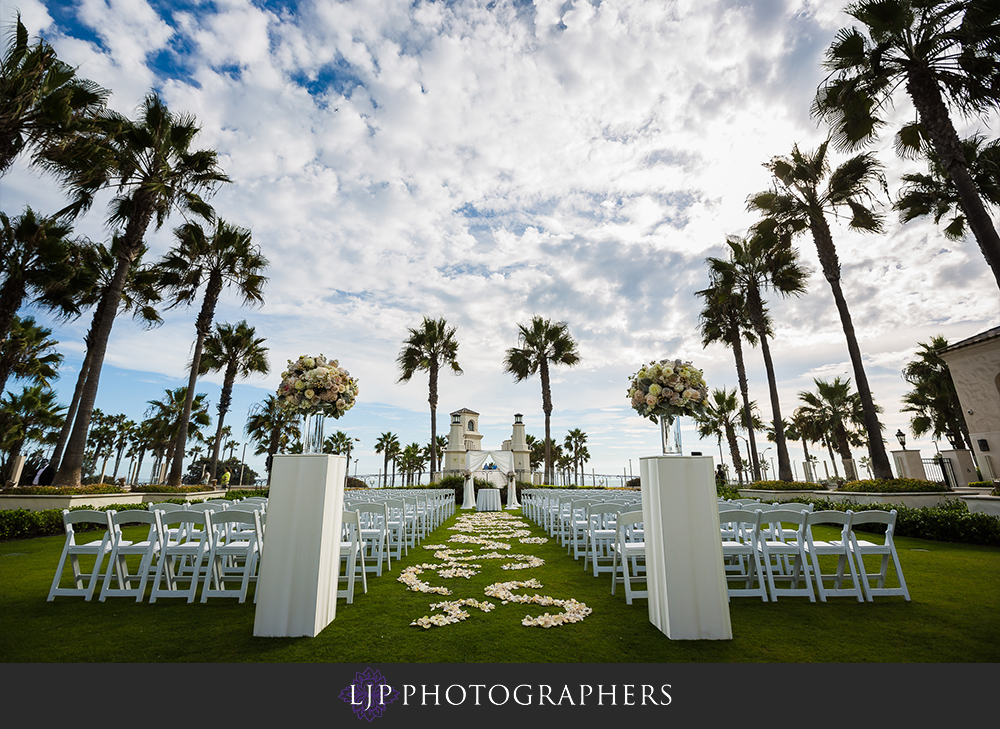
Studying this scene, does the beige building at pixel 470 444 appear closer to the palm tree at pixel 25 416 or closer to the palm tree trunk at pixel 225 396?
the palm tree trunk at pixel 225 396

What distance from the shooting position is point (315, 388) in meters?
4.07

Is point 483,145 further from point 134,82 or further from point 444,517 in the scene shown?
point 444,517

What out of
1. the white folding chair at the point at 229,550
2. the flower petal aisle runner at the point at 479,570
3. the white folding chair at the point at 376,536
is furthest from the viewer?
the white folding chair at the point at 376,536

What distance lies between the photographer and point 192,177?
12.0 meters

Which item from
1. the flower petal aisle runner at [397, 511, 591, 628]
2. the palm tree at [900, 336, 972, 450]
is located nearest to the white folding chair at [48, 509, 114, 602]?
the flower petal aisle runner at [397, 511, 591, 628]

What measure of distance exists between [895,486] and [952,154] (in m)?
7.20

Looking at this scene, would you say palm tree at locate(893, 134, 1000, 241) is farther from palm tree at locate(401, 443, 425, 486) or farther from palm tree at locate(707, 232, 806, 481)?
palm tree at locate(401, 443, 425, 486)

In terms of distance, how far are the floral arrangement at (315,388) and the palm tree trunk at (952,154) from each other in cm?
1024

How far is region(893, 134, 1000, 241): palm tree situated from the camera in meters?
9.57

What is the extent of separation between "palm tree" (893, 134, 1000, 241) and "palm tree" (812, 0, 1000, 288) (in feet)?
9.37

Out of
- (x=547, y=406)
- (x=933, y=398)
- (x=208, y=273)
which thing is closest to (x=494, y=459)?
(x=547, y=406)

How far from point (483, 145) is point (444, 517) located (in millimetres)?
10501

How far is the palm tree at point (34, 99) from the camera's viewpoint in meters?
6.85

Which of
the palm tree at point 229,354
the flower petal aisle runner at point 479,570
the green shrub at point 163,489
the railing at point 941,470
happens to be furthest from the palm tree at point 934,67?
the palm tree at point 229,354
